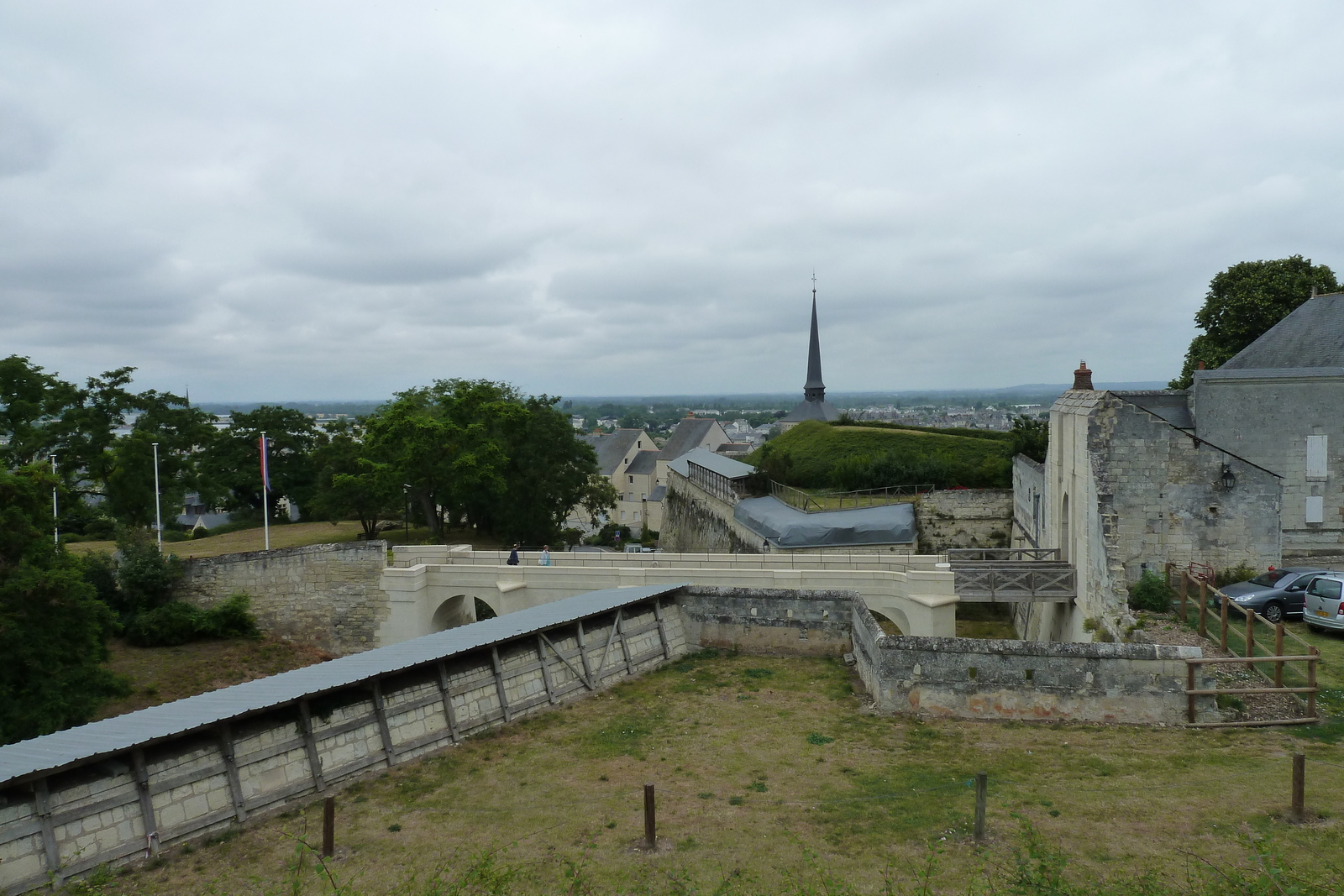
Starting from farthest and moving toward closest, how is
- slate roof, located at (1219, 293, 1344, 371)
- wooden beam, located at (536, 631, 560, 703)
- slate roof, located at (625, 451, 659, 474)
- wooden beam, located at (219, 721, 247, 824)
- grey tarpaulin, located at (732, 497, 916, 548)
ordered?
slate roof, located at (625, 451, 659, 474) < grey tarpaulin, located at (732, 497, 916, 548) < slate roof, located at (1219, 293, 1344, 371) < wooden beam, located at (536, 631, 560, 703) < wooden beam, located at (219, 721, 247, 824)

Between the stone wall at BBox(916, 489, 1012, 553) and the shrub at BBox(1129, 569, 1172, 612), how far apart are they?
13.2 meters

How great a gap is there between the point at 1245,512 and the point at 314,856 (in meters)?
17.4

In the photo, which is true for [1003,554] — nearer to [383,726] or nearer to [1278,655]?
[1278,655]

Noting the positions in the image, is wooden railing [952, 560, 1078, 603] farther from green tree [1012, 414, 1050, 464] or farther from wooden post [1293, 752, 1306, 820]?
green tree [1012, 414, 1050, 464]

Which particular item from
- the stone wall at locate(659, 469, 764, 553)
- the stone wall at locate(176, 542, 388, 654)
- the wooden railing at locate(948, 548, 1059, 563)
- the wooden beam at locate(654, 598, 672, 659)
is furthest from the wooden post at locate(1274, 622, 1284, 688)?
the stone wall at locate(176, 542, 388, 654)

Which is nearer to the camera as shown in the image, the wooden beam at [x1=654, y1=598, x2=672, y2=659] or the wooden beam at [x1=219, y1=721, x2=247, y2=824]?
the wooden beam at [x1=219, y1=721, x2=247, y2=824]

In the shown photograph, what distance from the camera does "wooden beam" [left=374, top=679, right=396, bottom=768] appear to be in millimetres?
10336

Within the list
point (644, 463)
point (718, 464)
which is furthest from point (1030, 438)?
point (644, 463)

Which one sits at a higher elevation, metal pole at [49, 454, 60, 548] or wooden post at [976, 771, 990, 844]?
metal pole at [49, 454, 60, 548]

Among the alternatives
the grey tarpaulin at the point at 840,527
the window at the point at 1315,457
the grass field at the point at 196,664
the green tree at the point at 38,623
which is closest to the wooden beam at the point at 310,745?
the green tree at the point at 38,623

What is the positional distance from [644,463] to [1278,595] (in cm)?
5690

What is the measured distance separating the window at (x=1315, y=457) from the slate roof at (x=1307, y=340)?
378cm

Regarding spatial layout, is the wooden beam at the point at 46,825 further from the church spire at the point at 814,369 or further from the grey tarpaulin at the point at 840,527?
the church spire at the point at 814,369

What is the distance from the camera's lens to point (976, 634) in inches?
902
